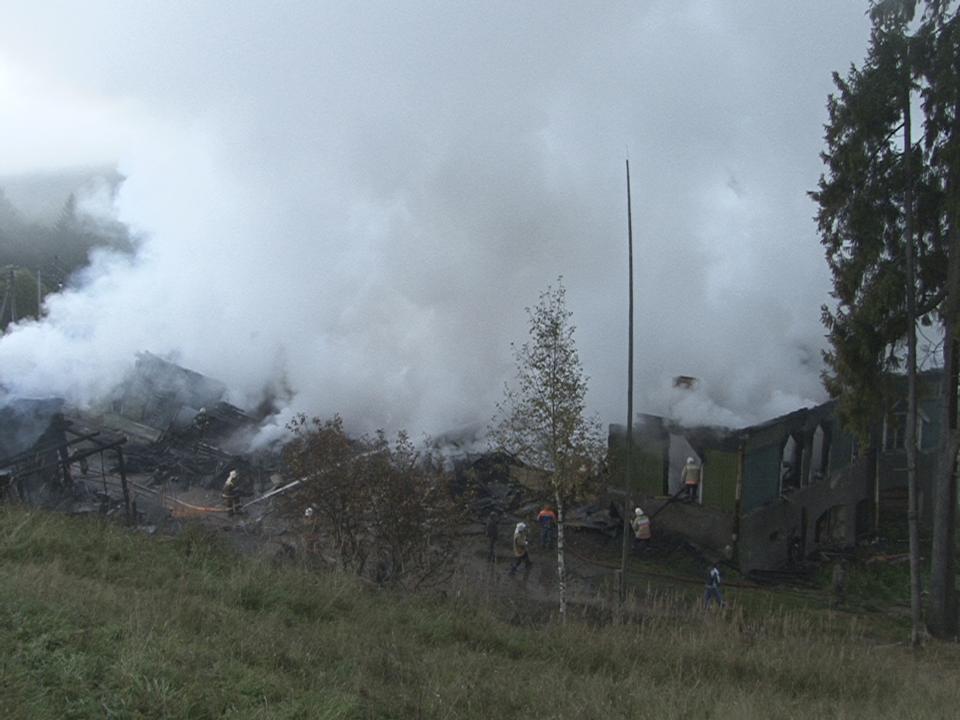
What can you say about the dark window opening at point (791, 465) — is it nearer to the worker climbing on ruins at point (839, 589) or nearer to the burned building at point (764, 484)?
the burned building at point (764, 484)

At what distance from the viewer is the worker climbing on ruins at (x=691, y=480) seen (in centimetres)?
1952

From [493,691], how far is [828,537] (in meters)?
18.7

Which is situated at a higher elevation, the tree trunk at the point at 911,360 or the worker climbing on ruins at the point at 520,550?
the tree trunk at the point at 911,360

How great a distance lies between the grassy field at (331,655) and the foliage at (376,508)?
6.54 ft

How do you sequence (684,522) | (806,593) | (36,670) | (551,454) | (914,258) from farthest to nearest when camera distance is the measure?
(684,522)
(806,593)
(914,258)
(551,454)
(36,670)

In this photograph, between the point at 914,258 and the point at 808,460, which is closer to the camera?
the point at 914,258

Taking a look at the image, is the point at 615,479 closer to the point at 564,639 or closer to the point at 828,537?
the point at 828,537

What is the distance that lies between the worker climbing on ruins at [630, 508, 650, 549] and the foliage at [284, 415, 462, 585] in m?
7.70

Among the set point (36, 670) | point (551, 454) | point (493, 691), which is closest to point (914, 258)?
point (551, 454)

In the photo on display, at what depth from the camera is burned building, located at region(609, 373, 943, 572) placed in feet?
61.8

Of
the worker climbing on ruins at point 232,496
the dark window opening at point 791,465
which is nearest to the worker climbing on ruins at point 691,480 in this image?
the dark window opening at point 791,465

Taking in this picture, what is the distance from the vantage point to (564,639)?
780cm

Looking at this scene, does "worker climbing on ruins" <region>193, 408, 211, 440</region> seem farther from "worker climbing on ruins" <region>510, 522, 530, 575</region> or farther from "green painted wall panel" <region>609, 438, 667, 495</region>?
"green painted wall panel" <region>609, 438, 667, 495</region>

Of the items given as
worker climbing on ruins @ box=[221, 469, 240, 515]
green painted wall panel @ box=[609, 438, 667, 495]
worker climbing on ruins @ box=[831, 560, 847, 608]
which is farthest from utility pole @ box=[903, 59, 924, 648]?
worker climbing on ruins @ box=[221, 469, 240, 515]
